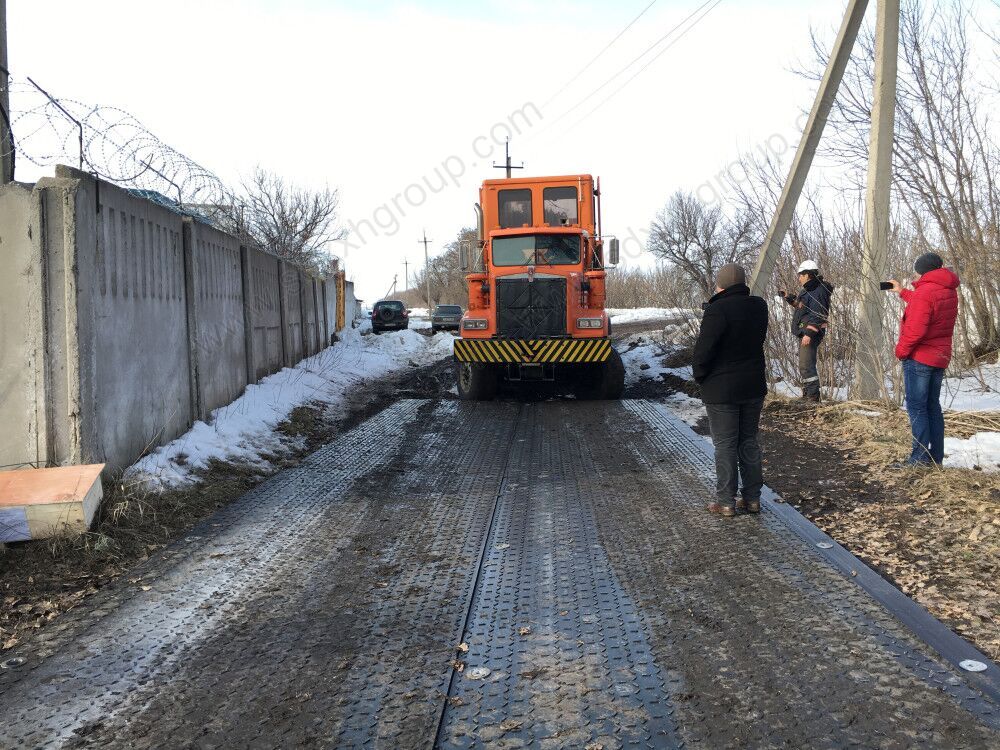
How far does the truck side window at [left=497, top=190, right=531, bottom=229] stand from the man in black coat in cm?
829

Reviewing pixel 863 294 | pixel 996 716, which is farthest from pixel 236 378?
pixel 996 716

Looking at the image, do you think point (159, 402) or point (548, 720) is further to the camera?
point (159, 402)

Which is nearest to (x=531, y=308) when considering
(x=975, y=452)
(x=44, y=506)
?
(x=975, y=452)

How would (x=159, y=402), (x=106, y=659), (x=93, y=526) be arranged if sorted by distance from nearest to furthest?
1. (x=106, y=659)
2. (x=93, y=526)
3. (x=159, y=402)

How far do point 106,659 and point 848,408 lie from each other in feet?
26.7

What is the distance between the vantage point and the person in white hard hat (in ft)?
31.4

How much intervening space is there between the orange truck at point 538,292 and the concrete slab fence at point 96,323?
4.87m

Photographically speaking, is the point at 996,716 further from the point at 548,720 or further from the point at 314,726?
the point at 314,726

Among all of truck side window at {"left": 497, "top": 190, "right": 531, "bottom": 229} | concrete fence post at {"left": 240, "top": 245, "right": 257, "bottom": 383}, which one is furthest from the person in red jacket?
concrete fence post at {"left": 240, "top": 245, "right": 257, "bottom": 383}

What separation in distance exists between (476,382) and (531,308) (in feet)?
4.83

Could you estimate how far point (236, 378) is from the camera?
1030cm

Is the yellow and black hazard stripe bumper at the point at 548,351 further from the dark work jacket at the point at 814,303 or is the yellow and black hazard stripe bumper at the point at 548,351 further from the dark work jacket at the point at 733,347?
the dark work jacket at the point at 733,347

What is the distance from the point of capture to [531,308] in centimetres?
1251

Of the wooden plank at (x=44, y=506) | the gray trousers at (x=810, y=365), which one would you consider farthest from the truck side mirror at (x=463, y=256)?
the wooden plank at (x=44, y=506)
